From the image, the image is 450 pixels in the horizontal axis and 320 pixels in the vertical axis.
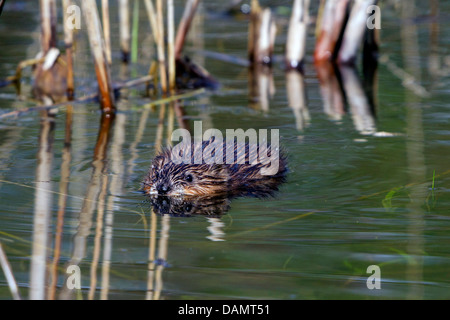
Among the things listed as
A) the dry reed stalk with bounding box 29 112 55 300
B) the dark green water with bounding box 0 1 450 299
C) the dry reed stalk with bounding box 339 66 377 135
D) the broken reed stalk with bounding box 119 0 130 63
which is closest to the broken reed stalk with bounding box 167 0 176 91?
the dark green water with bounding box 0 1 450 299

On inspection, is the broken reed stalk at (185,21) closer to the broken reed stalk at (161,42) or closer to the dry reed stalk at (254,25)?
the broken reed stalk at (161,42)

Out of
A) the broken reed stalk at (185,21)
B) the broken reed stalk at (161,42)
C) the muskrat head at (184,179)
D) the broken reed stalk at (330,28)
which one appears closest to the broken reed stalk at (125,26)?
the broken reed stalk at (185,21)

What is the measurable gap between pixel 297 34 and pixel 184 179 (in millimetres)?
5367

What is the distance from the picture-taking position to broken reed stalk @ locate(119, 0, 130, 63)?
9.85 meters

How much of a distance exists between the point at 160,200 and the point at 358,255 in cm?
169

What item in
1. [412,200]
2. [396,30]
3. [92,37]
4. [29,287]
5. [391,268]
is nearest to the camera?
[29,287]

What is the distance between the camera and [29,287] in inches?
142

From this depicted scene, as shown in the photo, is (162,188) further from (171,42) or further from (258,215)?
(171,42)

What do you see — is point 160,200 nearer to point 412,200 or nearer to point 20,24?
point 412,200

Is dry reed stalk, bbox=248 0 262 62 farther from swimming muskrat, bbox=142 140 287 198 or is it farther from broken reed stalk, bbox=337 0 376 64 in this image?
swimming muskrat, bbox=142 140 287 198

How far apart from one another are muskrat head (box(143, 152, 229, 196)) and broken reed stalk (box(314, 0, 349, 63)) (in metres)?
5.47

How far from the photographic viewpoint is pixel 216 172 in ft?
18.0

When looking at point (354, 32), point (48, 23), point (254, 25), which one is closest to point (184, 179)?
point (48, 23)

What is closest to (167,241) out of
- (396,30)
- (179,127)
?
(179,127)
